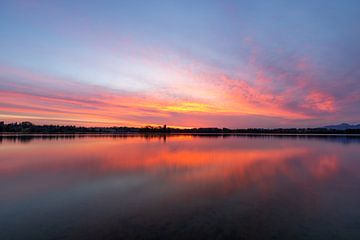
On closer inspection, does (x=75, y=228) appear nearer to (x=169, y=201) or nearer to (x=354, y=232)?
(x=169, y=201)

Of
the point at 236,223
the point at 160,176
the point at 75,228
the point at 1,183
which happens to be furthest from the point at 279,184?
the point at 1,183

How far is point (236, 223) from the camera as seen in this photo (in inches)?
199

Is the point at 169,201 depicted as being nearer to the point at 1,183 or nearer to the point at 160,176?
the point at 160,176

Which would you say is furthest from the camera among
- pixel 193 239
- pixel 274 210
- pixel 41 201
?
pixel 41 201

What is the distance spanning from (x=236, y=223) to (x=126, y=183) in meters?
5.37

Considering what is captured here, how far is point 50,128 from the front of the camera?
13725cm

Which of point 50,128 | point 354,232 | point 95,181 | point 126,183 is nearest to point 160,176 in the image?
point 126,183

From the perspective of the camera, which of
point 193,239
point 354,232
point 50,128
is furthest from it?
point 50,128

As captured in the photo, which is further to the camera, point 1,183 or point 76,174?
point 76,174

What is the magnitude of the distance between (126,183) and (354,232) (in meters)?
7.61

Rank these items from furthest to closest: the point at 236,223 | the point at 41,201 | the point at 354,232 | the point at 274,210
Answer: the point at 41,201 → the point at 274,210 → the point at 236,223 → the point at 354,232

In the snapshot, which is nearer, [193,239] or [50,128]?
[193,239]

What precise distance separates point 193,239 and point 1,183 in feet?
29.7

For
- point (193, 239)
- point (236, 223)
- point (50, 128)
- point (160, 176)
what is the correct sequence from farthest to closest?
point (50, 128) < point (160, 176) < point (236, 223) < point (193, 239)
